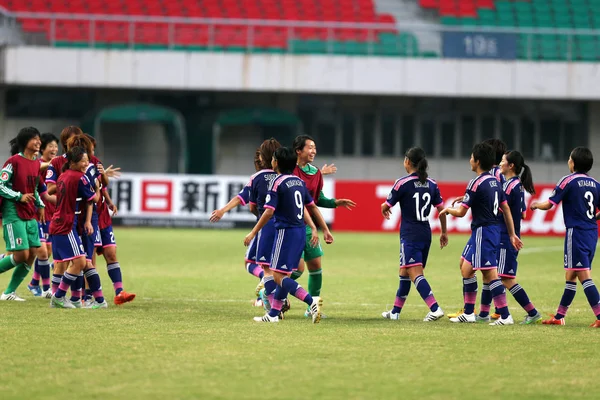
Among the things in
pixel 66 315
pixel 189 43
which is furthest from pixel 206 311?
pixel 189 43

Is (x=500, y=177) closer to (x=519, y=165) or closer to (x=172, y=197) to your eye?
(x=519, y=165)

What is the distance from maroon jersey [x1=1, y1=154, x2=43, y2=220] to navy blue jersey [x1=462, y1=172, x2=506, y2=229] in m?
5.10

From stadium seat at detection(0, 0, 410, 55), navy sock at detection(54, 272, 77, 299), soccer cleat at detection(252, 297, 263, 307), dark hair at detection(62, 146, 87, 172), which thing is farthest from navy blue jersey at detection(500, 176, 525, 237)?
stadium seat at detection(0, 0, 410, 55)

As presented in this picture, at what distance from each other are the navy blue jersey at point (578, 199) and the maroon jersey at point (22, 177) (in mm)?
5897

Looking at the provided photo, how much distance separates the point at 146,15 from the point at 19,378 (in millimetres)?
25344

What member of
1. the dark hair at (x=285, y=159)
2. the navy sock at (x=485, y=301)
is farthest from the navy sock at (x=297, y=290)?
the navy sock at (x=485, y=301)

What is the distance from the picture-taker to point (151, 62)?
29.3 metres

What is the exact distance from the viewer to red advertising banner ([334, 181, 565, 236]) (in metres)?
26.2

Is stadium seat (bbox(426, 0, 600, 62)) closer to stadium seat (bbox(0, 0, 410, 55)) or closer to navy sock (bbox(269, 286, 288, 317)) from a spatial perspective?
stadium seat (bbox(0, 0, 410, 55))

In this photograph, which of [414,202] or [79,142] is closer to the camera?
[414,202]

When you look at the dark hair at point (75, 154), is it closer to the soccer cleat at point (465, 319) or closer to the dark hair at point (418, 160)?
the dark hair at point (418, 160)

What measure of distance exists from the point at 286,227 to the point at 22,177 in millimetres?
3617

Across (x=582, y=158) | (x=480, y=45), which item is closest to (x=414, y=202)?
(x=582, y=158)

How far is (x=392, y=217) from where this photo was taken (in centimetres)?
2623
